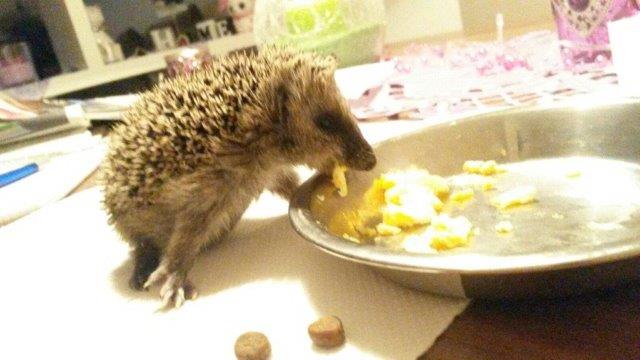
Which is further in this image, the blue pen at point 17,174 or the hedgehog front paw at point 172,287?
the blue pen at point 17,174

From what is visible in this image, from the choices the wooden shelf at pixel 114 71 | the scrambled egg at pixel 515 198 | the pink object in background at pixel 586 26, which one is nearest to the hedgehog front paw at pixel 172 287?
the scrambled egg at pixel 515 198

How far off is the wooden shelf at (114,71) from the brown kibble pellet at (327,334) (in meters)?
1.92

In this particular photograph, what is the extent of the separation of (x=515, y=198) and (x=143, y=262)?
1.54 feet

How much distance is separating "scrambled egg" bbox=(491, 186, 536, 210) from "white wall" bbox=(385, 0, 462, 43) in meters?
2.11

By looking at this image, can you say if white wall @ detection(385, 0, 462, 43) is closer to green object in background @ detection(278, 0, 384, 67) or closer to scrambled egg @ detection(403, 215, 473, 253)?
green object in background @ detection(278, 0, 384, 67)

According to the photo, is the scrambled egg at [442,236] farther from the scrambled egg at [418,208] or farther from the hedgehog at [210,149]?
the hedgehog at [210,149]

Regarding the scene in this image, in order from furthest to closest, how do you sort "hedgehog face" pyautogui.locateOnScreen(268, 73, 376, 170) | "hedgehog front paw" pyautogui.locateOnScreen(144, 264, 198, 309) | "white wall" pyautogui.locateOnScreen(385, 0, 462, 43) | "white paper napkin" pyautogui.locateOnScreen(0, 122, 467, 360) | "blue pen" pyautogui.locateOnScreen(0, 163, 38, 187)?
"white wall" pyautogui.locateOnScreen(385, 0, 462, 43) → "blue pen" pyautogui.locateOnScreen(0, 163, 38, 187) → "hedgehog face" pyautogui.locateOnScreen(268, 73, 376, 170) → "hedgehog front paw" pyautogui.locateOnScreen(144, 264, 198, 309) → "white paper napkin" pyautogui.locateOnScreen(0, 122, 467, 360)

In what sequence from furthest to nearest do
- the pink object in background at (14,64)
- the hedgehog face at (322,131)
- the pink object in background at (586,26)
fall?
the pink object in background at (14,64) < the pink object in background at (586,26) < the hedgehog face at (322,131)

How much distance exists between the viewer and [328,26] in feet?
5.39

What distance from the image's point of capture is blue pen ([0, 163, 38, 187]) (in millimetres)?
1314

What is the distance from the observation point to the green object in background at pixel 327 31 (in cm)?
163

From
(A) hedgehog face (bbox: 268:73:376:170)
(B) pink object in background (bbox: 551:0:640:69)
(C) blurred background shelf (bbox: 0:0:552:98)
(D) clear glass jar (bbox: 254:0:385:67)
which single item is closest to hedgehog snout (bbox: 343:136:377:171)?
(A) hedgehog face (bbox: 268:73:376:170)

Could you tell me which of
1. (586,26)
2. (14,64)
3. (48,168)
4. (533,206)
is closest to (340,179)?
(533,206)

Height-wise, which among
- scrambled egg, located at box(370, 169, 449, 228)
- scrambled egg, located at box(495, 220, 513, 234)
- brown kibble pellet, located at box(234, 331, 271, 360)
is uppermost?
scrambled egg, located at box(370, 169, 449, 228)
